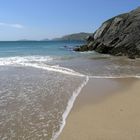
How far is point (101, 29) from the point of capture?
39.7 metres

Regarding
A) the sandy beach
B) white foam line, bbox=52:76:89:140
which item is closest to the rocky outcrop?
white foam line, bbox=52:76:89:140

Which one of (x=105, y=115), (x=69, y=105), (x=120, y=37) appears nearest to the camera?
(x=105, y=115)

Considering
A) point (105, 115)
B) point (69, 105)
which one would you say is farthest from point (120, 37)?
point (105, 115)

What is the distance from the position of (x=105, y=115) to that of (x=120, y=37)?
26316 millimetres

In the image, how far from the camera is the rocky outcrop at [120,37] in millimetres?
28928

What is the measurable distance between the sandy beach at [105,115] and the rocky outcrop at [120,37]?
1716 cm

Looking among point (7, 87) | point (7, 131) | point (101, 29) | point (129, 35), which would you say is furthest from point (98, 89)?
point (101, 29)

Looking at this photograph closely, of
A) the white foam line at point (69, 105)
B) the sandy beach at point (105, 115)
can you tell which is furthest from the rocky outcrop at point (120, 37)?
the sandy beach at point (105, 115)

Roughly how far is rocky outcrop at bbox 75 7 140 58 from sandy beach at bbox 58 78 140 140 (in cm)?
1716

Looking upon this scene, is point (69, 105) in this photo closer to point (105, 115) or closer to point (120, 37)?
point (105, 115)

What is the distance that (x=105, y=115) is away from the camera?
708 centimetres

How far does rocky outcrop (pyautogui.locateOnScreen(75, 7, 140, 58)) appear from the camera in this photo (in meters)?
28.9

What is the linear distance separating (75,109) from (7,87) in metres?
4.12

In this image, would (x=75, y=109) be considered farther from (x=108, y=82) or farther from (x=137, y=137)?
(x=108, y=82)
